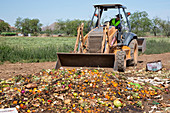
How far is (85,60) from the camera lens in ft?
28.1

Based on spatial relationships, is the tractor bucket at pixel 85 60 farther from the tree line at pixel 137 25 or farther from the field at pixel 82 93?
the tree line at pixel 137 25

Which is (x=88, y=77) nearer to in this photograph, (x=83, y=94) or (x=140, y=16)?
(x=83, y=94)

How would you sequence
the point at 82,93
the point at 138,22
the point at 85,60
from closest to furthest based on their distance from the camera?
the point at 82,93 < the point at 85,60 < the point at 138,22

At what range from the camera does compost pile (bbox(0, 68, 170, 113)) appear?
4836mm

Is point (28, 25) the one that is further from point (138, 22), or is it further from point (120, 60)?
point (120, 60)

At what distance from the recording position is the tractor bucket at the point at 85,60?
8.36 m

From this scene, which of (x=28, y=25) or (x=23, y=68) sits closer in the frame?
(x=23, y=68)

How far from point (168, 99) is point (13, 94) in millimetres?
3698

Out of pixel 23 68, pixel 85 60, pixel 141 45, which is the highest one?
pixel 141 45

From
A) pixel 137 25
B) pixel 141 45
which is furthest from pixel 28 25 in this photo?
pixel 141 45

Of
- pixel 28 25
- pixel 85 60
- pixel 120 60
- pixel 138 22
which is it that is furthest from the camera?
pixel 28 25

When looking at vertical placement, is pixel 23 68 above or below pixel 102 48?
below

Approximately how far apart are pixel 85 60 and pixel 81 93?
3.29 m

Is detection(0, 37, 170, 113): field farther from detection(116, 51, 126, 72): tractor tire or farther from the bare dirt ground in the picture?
the bare dirt ground
